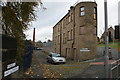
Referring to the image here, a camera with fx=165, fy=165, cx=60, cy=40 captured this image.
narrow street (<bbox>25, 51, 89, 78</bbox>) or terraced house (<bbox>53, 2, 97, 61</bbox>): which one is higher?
terraced house (<bbox>53, 2, 97, 61</bbox>)

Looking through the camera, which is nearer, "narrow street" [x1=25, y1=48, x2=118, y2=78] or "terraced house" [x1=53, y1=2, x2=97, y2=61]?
"narrow street" [x1=25, y1=48, x2=118, y2=78]

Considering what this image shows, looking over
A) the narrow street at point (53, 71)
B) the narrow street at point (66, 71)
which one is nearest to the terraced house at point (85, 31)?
the narrow street at point (66, 71)

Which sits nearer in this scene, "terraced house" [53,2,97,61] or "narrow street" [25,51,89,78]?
"narrow street" [25,51,89,78]

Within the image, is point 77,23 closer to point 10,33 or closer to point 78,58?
point 78,58

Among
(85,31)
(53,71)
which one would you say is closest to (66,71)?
(53,71)

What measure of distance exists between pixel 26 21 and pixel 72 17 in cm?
2147

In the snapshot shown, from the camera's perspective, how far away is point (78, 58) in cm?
2503

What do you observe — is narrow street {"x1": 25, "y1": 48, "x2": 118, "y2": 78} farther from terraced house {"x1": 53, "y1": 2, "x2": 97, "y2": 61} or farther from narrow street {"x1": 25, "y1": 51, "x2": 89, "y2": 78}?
terraced house {"x1": 53, "y1": 2, "x2": 97, "y2": 61}

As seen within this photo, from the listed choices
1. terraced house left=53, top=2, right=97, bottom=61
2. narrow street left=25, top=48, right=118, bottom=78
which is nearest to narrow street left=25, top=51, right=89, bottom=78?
narrow street left=25, top=48, right=118, bottom=78

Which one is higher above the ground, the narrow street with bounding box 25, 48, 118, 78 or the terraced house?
the terraced house

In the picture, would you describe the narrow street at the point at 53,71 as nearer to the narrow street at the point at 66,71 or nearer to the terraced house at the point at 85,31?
the narrow street at the point at 66,71

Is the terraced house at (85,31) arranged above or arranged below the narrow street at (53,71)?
above

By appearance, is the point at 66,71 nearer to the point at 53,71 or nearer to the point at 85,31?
the point at 53,71

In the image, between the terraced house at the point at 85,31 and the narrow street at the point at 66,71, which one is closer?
the narrow street at the point at 66,71
